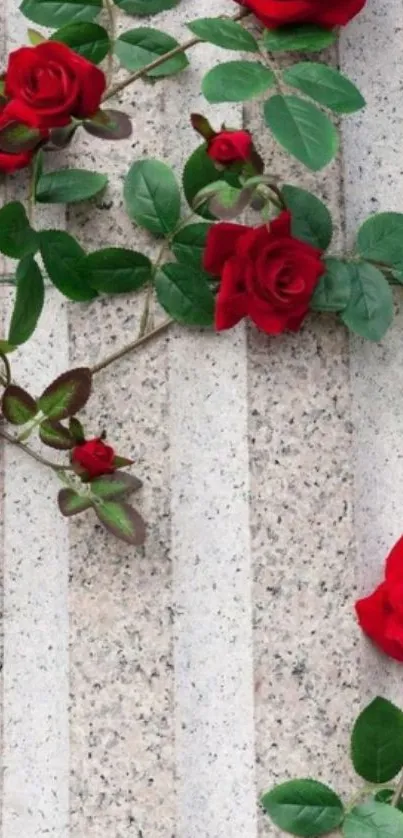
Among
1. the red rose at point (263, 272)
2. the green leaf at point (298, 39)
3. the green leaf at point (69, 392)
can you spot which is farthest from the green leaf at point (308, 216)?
the green leaf at point (69, 392)

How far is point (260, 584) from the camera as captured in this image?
123 centimetres

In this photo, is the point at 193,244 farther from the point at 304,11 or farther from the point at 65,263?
the point at 304,11

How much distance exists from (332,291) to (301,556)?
0.89ft

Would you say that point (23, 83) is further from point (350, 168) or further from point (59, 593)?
point (59, 593)

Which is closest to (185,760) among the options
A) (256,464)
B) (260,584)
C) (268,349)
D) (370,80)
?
(260,584)

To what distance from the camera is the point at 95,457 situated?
121 centimetres

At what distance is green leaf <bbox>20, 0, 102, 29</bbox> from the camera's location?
4.19 ft

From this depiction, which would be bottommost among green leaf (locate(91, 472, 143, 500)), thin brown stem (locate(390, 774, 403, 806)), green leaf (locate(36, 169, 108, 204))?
thin brown stem (locate(390, 774, 403, 806))

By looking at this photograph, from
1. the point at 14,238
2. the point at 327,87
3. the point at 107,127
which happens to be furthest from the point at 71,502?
the point at 327,87

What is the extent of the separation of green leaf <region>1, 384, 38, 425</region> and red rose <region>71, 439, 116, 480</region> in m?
0.07

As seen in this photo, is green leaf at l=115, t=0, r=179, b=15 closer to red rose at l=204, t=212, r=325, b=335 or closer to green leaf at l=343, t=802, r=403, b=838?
red rose at l=204, t=212, r=325, b=335

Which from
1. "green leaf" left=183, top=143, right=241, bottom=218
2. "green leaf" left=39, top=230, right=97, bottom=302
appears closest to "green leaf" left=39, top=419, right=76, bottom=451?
"green leaf" left=39, top=230, right=97, bottom=302

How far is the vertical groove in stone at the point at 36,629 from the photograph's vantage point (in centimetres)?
124

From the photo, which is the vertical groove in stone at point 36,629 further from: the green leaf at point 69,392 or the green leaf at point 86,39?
the green leaf at point 86,39
